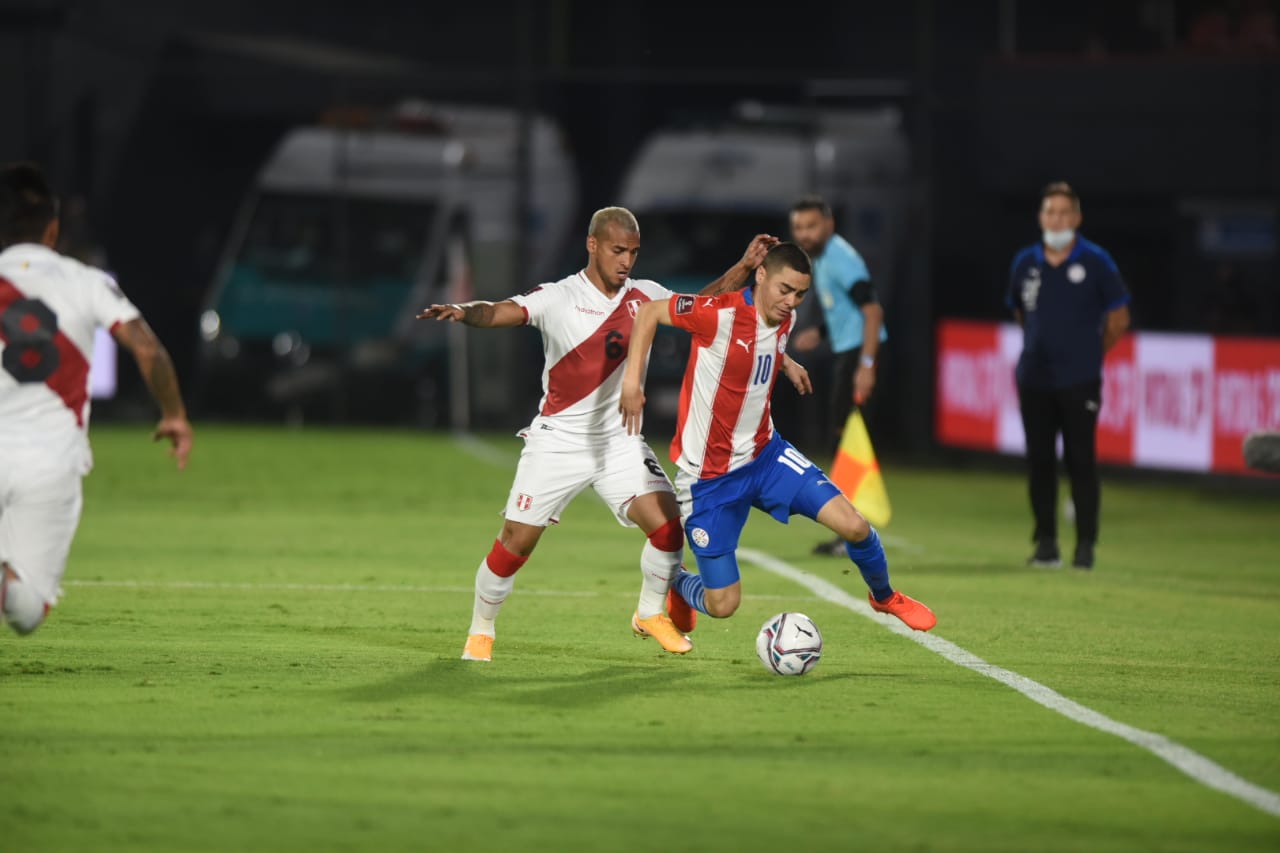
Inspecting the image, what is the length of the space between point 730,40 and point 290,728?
77.3 ft

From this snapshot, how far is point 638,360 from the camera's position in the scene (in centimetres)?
804

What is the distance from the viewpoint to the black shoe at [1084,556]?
A: 12547 mm

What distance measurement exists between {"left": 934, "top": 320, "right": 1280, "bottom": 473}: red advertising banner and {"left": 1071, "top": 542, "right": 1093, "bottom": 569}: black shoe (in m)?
4.28

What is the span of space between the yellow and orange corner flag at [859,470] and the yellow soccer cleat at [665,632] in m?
4.03

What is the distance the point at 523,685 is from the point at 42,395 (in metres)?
2.03

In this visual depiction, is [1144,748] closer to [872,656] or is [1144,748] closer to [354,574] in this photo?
[872,656]

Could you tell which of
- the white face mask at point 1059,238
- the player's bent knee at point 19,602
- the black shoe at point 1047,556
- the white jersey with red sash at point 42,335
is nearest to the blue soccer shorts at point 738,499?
the white jersey with red sash at point 42,335

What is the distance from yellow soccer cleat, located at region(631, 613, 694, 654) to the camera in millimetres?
8711

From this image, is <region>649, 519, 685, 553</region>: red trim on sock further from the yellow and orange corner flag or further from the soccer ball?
the yellow and orange corner flag

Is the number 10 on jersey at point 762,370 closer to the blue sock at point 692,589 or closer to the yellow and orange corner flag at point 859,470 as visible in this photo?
the blue sock at point 692,589

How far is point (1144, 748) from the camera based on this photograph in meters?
6.83

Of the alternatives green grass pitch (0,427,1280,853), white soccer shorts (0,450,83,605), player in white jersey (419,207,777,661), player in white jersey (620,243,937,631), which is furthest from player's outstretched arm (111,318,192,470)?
player in white jersey (620,243,937,631)

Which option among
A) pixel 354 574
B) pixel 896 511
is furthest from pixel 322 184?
pixel 354 574

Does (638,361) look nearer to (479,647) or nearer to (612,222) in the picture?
(612,222)
